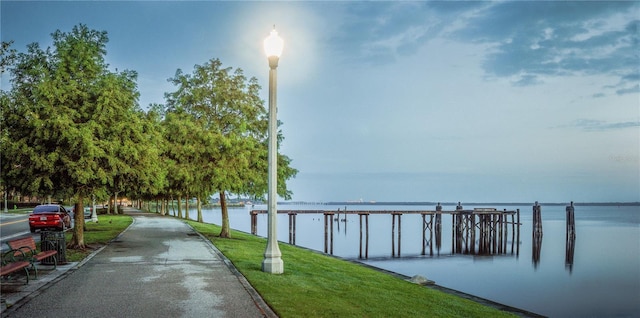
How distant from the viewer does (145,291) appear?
11180 millimetres

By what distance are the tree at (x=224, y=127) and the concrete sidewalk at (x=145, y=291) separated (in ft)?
27.2

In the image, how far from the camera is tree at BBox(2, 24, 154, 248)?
17156 millimetres

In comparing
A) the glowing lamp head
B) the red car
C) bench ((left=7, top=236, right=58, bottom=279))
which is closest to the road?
the red car

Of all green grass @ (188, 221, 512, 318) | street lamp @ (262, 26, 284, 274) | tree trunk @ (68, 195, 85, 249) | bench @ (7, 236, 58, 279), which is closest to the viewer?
green grass @ (188, 221, 512, 318)

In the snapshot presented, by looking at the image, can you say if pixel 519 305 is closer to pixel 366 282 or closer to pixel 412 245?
pixel 366 282

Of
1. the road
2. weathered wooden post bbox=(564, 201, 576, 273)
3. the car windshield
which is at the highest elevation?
the car windshield

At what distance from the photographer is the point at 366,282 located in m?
16.2

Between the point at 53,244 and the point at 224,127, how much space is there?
12.8m

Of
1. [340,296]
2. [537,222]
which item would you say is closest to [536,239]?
[537,222]

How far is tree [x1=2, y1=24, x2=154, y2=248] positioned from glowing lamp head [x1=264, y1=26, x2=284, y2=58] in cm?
710

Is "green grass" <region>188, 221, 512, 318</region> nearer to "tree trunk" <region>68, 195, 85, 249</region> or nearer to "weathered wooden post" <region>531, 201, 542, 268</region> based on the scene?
"tree trunk" <region>68, 195, 85, 249</region>

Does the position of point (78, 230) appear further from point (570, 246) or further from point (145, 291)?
point (570, 246)

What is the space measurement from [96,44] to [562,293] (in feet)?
86.7

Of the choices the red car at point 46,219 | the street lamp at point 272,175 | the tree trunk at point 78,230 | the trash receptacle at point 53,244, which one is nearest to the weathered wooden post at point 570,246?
the street lamp at point 272,175
